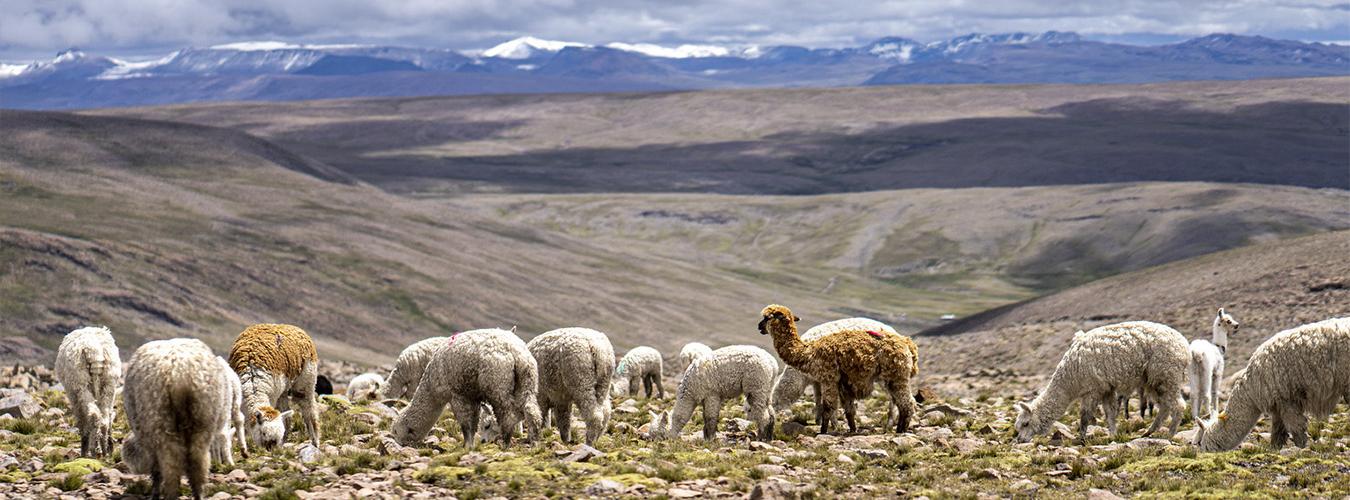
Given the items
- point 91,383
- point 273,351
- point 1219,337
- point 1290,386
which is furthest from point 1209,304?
point 91,383

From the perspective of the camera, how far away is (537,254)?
133875 mm

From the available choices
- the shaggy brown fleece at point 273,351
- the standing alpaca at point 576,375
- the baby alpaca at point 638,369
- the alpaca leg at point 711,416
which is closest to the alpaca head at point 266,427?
the shaggy brown fleece at point 273,351

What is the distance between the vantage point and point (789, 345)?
2367 centimetres

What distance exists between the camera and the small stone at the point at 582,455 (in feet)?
58.1

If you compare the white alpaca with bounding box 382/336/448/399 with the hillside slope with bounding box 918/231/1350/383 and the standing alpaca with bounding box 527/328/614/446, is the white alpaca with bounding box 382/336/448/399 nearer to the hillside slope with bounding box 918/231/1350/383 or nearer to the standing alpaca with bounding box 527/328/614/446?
the standing alpaca with bounding box 527/328/614/446

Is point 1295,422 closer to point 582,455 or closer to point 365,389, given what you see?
point 582,455

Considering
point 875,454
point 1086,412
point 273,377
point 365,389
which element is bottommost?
point 365,389

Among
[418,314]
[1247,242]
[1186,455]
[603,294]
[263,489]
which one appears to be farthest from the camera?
[1247,242]

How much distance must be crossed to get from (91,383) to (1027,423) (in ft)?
48.6

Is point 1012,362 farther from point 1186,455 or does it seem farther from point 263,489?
point 263,489

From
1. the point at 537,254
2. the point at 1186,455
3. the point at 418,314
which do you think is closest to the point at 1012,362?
the point at 1186,455

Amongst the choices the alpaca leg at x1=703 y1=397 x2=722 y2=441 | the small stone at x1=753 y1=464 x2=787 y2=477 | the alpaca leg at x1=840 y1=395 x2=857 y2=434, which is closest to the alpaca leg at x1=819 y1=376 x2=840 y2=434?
the alpaca leg at x1=840 y1=395 x2=857 y2=434

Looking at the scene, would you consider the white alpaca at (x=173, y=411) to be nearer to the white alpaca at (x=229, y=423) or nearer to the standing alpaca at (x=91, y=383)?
the white alpaca at (x=229, y=423)

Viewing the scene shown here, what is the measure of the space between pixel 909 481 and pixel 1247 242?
→ 487 feet
